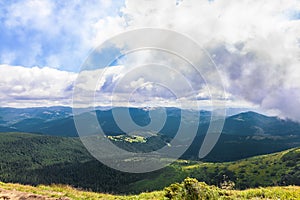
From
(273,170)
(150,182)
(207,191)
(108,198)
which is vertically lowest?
(150,182)

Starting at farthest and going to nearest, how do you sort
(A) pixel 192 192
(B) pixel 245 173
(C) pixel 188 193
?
(B) pixel 245 173, (C) pixel 188 193, (A) pixel 192 192

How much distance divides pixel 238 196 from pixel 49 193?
44.6ft

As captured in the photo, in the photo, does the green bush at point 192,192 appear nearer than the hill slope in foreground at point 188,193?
Yes

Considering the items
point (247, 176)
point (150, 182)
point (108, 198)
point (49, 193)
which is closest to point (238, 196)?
point (108, 198)

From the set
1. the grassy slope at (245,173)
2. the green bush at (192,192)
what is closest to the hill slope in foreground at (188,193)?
the green bush at (192,192)

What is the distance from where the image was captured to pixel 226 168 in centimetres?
17725

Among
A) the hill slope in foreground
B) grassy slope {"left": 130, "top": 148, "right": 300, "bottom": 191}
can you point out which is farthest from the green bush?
grassy slope {"left": 130, "top": 148, "right": 300, "bottom": 191}

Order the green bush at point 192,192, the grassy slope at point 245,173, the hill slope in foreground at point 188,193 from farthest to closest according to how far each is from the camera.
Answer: the grassy slope at point 245,173
the hill slope in foreground at point 188,193
the green bush at point 192,192

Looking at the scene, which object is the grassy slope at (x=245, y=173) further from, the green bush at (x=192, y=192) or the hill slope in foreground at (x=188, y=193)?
the green bush at (x=192, y=192)

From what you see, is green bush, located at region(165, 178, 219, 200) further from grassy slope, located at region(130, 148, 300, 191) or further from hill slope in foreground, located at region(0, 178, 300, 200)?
grassy slope, located at region(130, 148, 300, 191)

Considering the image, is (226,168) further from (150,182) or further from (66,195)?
(66,195)

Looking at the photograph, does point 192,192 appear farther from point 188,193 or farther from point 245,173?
point 245,173

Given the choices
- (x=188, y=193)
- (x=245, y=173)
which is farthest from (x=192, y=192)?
(x=245, y=173)

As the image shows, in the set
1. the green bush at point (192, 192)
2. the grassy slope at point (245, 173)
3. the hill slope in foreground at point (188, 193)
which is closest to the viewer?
the green bush at point (192, 192)
